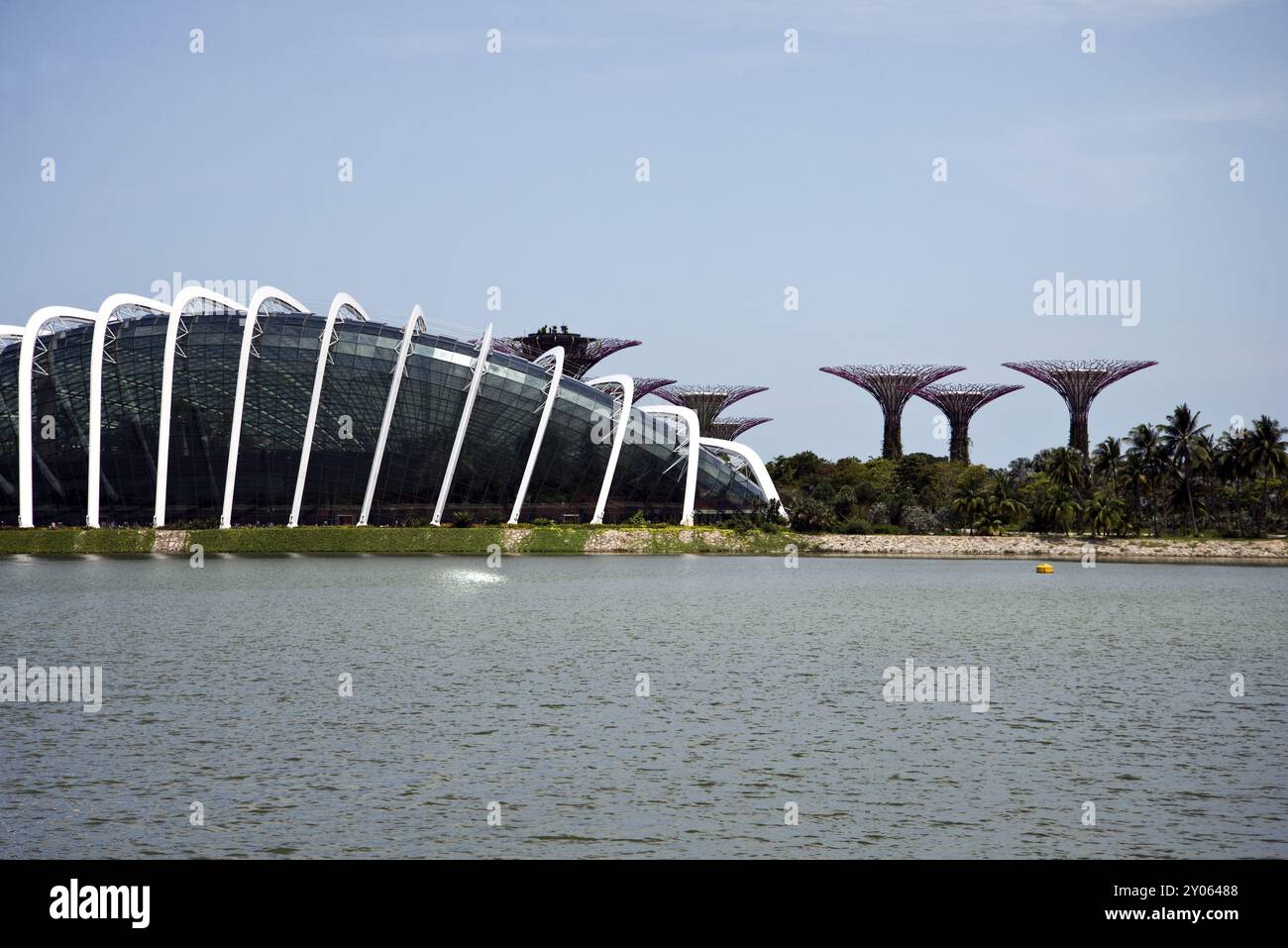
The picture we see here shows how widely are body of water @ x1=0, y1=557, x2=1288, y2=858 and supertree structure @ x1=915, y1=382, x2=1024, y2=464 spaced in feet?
364

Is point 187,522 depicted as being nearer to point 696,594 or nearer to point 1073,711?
point 696,594

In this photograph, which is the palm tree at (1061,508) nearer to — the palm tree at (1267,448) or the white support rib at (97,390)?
the palm tree at (1267,448)

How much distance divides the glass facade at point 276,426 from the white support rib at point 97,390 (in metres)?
2.35

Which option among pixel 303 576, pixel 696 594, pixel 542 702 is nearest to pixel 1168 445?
pixel 696 594

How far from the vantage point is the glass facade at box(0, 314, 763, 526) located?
9644 cm

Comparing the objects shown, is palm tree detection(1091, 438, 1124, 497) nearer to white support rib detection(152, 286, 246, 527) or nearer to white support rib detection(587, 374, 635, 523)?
white support rib detection(587, 374, 635, 523)

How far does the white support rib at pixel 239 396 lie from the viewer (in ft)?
300

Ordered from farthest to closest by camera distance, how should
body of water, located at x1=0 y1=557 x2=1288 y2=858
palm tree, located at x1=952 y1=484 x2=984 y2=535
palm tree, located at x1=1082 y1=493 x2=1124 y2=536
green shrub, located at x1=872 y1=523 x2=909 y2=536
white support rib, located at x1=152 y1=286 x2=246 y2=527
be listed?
palm tree, located at x1=952 y1=484 x2=984 y2=535
green shrub, located at x1=872 y1=523 x2=909 y2=536
palm tree, located at x1=1082 y1=493 x2=1124 y2=536
white support rib, located at x1=152 y1=286 x2=246 y2=527
body of water, located at x1=0 y1=557 x2=1288 y2=858

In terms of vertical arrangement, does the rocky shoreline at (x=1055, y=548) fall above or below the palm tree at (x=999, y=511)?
below

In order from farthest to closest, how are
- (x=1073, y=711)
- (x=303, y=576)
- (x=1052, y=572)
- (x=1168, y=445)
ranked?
1. (x=1168, y=445)
2. (x=1052, y=572)
3. (x=303, y=576)
4. (x=1073, y=711)

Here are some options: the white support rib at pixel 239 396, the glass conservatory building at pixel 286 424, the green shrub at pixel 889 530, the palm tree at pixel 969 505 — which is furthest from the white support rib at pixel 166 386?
the palm tree at pixel 969 505

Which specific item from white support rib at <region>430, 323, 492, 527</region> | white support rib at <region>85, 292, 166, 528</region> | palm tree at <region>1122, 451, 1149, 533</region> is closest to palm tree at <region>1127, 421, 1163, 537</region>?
palm tree at <region>1122, 451, 1149, 533</region>

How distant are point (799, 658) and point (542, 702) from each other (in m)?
10.1

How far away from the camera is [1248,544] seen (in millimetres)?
98562
